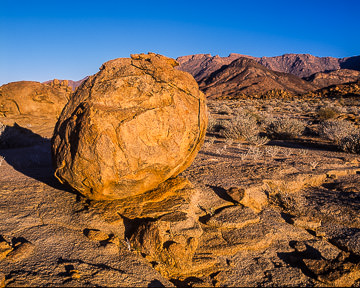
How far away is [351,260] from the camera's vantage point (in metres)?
2.35

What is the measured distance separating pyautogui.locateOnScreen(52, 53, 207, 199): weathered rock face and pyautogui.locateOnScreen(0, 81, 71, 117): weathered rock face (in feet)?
29.8

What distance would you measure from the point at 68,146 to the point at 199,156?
10.5 feet

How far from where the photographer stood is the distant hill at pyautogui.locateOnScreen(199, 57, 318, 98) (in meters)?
55.5

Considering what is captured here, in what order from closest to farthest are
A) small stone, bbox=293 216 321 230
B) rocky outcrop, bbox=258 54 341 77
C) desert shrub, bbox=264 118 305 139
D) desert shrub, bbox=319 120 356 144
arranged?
small stone, bbox=293 216 321 230
desert shrub, bbox=319 120 356 144
desert shrub, bbox=264 118 305 139
rocky outcrop, bbox=258 54 341 77

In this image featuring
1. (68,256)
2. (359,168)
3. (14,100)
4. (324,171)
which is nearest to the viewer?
(68,256)

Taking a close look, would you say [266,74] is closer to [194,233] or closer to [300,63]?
[300,63]

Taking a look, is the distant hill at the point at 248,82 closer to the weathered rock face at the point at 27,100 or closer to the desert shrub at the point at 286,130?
the desert shrub at the point at 286,130

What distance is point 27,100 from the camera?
10.7 meters

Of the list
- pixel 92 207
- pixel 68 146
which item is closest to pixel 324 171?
pixel 92 207

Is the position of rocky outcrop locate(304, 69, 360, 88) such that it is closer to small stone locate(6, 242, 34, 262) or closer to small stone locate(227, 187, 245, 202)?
small stone locate(227, 187, 245, 202)

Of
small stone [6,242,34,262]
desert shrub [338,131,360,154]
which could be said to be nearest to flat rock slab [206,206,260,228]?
small stone [6,242,34,262]

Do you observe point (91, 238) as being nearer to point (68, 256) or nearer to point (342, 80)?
point (68, 256)

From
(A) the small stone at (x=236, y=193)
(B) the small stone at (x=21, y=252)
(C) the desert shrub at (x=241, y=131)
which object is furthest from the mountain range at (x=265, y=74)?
(B) the small stone at (x=21, y=252)

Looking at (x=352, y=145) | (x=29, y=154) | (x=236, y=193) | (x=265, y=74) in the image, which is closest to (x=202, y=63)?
(x=265, y=74)
